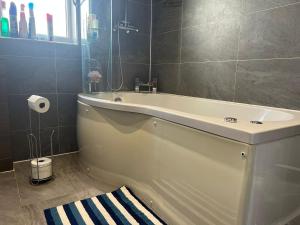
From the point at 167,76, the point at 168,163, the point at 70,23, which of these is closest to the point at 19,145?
the point at 70,23

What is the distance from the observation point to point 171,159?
1176mm

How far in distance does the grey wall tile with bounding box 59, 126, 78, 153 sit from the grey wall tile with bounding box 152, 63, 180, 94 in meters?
1.11

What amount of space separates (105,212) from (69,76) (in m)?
1.39

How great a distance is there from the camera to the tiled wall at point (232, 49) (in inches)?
57.6

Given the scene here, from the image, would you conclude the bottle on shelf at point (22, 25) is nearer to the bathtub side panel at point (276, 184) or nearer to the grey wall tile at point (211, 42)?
the grey wall tile at point (211, 42)

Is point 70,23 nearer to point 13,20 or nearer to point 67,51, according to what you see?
point 67,51

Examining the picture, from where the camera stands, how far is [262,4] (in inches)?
61.7

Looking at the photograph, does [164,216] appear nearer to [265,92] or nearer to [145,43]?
[265,92]

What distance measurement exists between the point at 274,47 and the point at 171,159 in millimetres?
1078

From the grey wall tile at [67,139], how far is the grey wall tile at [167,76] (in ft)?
3.64

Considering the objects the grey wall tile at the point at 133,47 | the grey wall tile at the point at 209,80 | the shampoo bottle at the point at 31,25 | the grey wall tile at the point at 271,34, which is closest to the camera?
the grey wall tile at the point at 271,34

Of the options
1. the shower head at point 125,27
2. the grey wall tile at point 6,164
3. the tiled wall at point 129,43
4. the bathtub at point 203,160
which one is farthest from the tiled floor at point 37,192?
the shower head at point 125,27

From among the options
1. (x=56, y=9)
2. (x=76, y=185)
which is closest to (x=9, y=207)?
(x=76, y=185)

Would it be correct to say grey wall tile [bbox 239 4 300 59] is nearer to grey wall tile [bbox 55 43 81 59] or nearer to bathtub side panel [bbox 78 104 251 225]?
bathtub side panel [bbox 78 104 251 225]
